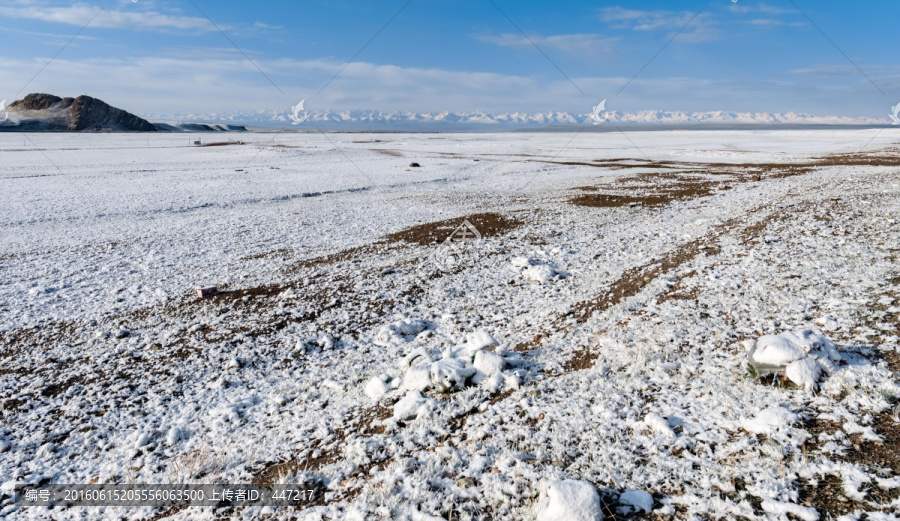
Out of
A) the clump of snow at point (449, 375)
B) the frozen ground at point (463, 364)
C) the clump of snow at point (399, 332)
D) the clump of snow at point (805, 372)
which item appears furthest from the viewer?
the clump of snow at point (399, 332)

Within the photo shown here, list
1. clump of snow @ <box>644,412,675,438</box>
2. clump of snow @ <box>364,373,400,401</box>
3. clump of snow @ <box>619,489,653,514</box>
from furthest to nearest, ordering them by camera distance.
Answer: clump of snow @ <box>364,373,400,401</box>, clump of snow @ <box>644,412,675,438</box>, clump of snow @ <box>619,489,653,514</box>

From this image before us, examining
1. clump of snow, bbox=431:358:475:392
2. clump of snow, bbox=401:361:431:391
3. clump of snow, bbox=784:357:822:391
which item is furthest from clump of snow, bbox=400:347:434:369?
clump of snow, bbox=784:357:822:391

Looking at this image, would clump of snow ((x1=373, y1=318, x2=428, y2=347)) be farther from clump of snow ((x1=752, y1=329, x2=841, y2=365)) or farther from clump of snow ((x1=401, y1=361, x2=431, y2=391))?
clump of snow ((x1=752, y1=329, x2=841, y2=365))

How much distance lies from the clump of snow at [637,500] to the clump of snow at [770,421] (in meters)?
1.56

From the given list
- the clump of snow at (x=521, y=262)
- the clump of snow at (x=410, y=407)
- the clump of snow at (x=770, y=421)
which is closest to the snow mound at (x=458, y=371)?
the clump of snow at (x=410, y=407)

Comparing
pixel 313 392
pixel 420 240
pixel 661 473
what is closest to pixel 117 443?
pixel 313 392

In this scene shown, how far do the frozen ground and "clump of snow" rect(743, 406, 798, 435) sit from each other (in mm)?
22

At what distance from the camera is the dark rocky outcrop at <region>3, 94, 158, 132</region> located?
5335 inches

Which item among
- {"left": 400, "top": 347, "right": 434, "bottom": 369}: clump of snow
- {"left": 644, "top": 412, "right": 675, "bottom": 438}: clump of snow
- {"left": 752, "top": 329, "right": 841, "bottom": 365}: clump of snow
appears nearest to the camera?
{"left": 644, "top": 412, "right": 675, "bottom": 438}: clump of snow

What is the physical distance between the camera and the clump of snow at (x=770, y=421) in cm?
477

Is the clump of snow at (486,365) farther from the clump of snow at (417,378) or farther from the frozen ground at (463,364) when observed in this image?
the clump of snow at (417,378)

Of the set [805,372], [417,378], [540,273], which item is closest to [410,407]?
[417,378]

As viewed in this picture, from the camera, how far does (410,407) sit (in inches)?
234

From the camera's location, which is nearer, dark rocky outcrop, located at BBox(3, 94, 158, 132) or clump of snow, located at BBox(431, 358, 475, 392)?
clump of snow, located at BBox(431, 358, 475, 392)
